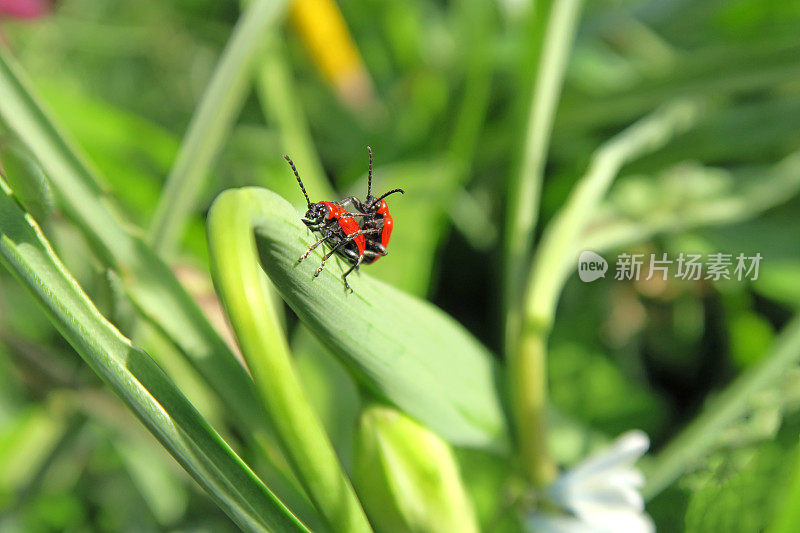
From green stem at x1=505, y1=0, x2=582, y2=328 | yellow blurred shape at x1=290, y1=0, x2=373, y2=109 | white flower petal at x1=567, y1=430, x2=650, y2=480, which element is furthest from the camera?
yellow blurred shape at x1=290, y1=0, x2=373, y2=109

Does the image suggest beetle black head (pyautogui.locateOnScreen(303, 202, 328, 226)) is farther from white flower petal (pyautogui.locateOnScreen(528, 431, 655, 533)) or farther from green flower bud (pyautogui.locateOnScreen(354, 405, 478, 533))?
white flower petal (pyautogui.locateOnScreen(528, 431, 655, 533))

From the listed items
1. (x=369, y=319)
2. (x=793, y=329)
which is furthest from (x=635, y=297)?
(x=369, y=319)

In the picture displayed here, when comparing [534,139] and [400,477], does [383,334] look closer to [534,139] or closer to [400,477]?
[400,477]

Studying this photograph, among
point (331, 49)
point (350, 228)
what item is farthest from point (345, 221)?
point (331, 49)

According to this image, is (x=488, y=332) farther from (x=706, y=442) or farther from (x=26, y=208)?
(x=26, y=208)

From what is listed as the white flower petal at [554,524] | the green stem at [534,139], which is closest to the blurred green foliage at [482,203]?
the green stem at [534,139]

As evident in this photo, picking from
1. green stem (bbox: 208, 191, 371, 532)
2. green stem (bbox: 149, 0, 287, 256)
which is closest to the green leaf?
green stem (bbox: 208, 191, 371, 532)

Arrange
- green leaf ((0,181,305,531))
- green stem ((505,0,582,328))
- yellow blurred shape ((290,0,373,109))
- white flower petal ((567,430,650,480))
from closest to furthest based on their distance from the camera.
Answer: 1. green leaf ((0,181,305,531))
2. white flower petal ((567,430,650,480))
3. green stem ((505,0,582,328))
4. yellow blurred shape ((290,0,373,109))
